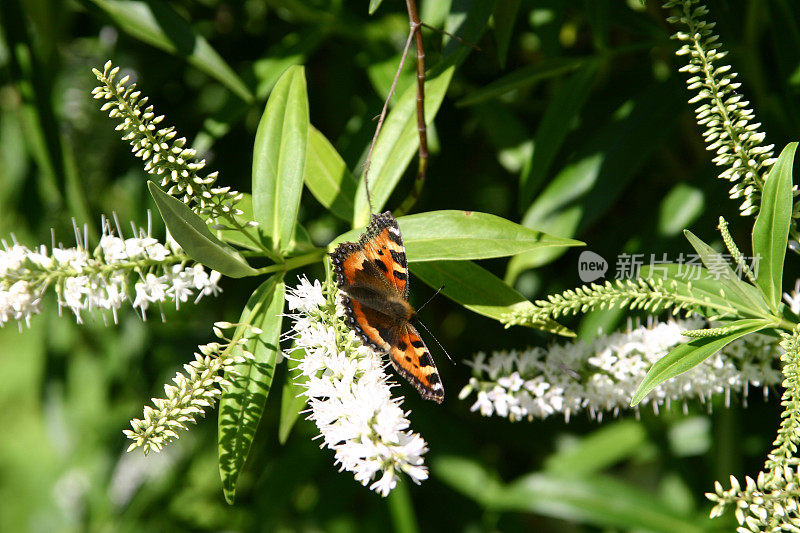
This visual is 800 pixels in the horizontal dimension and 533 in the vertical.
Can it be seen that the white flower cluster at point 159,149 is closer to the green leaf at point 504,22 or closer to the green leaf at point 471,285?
the green leaf at point 471,285

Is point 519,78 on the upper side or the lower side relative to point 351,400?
upper

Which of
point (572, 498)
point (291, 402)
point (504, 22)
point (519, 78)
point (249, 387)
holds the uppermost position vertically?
point (504, 22)

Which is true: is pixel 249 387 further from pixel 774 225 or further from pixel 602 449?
pixel 602 449

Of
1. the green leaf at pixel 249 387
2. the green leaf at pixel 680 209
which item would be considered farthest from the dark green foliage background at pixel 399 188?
the green leaf at pixel 249 387

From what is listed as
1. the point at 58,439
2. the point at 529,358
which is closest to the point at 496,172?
the point at 529,358

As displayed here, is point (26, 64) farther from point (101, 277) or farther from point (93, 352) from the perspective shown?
point (93, 352)

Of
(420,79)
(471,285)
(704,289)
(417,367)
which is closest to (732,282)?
(704,289)
